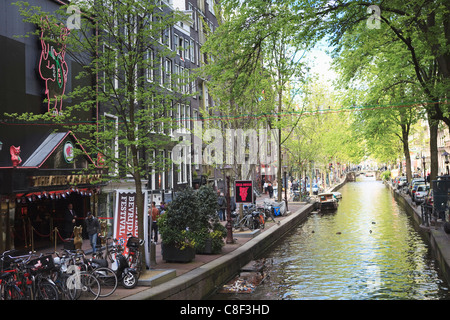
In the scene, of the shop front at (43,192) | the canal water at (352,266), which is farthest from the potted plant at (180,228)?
the shop front at (43,192)

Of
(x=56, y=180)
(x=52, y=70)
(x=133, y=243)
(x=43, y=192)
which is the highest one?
(x=52, y=70)

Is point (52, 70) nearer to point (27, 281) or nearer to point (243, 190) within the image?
point (243, 190)

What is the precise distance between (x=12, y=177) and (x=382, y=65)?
775 inches

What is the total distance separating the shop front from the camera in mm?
16625

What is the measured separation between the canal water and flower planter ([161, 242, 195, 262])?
6.34 feet

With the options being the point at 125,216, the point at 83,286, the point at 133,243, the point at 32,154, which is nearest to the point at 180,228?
the point at 125,216

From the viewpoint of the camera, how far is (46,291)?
9961 millimetres

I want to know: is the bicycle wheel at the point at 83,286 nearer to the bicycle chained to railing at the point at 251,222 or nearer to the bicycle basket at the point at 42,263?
the bicycle basket at the point at 42,263

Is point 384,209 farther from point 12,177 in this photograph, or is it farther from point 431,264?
point 12,177

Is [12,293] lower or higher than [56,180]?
lower

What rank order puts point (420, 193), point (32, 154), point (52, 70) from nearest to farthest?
1. point (32, 154)
2. point (52, 70)
3. point (420, 193)

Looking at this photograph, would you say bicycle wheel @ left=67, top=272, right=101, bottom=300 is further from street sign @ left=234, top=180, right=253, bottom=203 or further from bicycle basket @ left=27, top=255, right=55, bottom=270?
street sign @ left=234, top=180, right=253, bottom=203

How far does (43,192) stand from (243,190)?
9.33 metres

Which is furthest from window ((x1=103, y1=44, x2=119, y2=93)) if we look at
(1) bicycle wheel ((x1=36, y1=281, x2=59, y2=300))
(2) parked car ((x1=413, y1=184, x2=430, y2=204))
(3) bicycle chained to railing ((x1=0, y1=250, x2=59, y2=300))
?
(2) parked car ((x1=413, y1=184, x2=430, y2=204))
